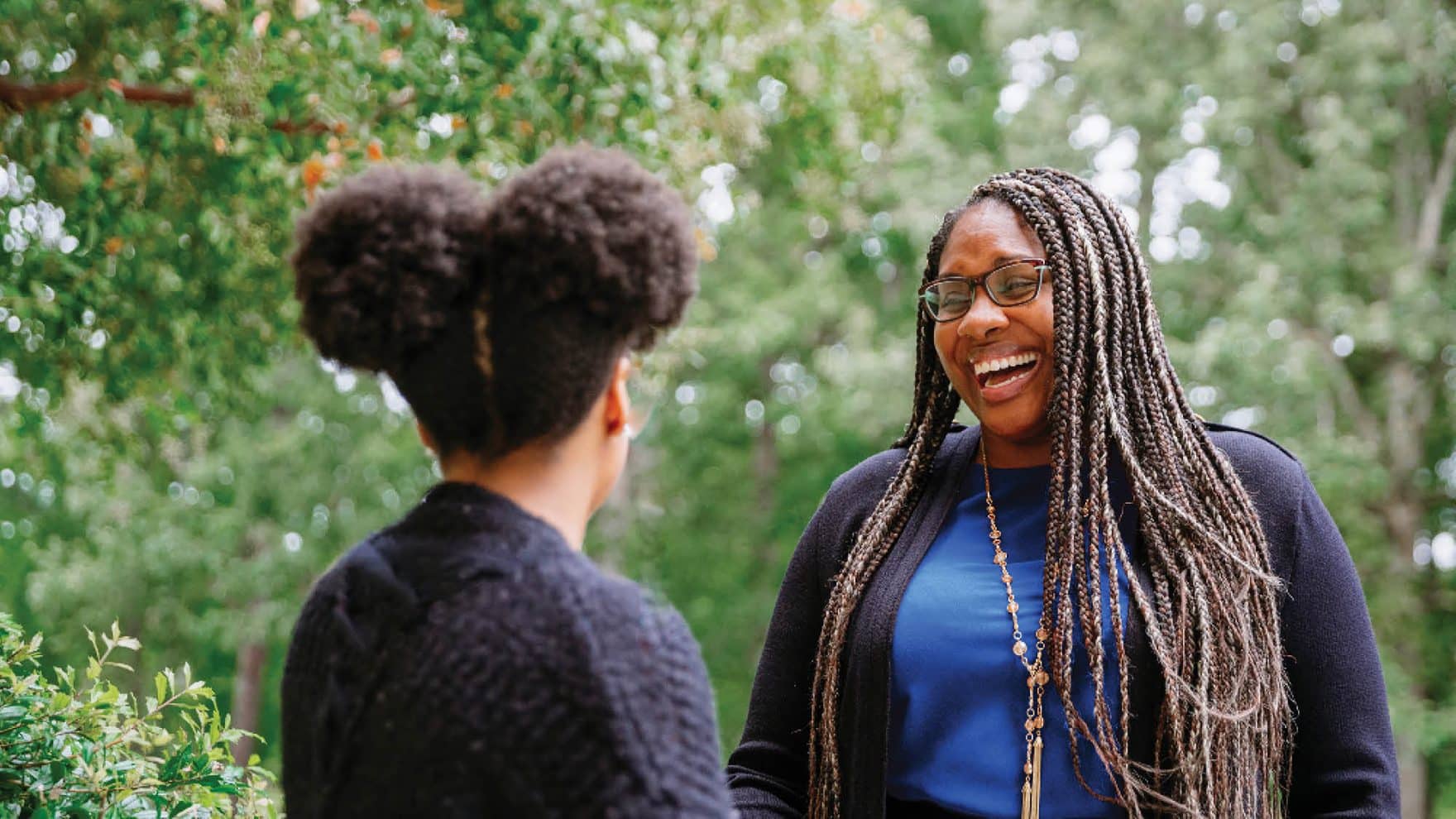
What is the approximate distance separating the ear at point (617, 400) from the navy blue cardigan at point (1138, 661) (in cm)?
85

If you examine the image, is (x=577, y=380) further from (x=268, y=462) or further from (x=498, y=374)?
(x=268, y=462)

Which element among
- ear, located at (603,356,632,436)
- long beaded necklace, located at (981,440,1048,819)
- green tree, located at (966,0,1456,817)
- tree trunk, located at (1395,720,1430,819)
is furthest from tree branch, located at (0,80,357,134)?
tree trunk, located at (1395,720,1430,819)

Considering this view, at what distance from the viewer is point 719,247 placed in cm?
1362

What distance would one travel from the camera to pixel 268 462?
13047 millimetres

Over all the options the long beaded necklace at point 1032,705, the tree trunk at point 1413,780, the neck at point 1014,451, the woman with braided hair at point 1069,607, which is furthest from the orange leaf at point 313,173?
the tree trunk at point 1413,780

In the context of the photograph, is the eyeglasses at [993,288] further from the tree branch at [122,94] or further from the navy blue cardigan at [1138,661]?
the tree branch at [122,94]

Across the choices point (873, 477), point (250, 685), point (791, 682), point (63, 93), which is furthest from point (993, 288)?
point (250, 685)

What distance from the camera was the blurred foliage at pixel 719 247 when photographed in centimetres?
418

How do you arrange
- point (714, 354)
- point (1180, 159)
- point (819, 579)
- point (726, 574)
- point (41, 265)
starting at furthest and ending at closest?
point (726, 574) < point (714, 354) < point (1180, 159) < point (41, 265) < point (819, 579)

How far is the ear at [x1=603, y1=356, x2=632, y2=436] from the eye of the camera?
4.83 feet

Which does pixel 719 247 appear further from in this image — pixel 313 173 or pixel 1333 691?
Answer: pixel 1333 691

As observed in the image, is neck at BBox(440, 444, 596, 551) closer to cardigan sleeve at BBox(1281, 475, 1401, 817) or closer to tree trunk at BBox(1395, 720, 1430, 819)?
cardigan sleeve at BBox(1281, 475, 1401, 817)

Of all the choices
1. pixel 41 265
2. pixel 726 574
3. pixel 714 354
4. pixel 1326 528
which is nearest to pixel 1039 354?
pixel 1326 528

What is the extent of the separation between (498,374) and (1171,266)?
1105 cm
